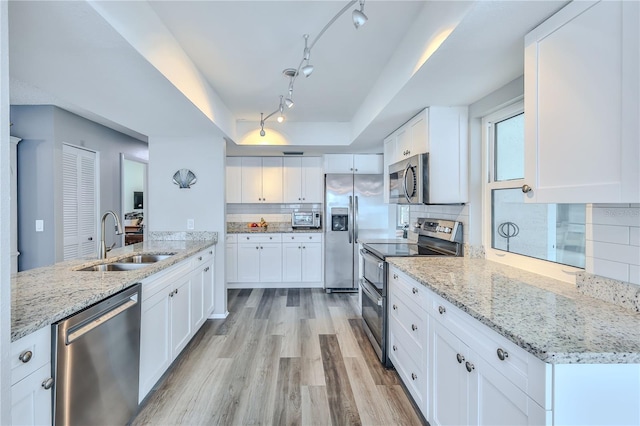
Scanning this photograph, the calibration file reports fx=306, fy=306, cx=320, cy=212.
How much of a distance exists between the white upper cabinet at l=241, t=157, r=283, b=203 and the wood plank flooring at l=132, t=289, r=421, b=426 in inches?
82.9

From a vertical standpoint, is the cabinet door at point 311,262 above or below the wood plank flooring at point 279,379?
above

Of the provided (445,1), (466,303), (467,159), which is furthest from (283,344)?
(445,1)

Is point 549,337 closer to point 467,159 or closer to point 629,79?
point 629,79

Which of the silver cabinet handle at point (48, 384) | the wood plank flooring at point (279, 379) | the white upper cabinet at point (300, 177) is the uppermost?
the white upper cabinet at point (300, 177)

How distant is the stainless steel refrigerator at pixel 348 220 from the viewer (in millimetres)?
4652

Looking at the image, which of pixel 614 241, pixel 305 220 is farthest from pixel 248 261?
pixel 614 241

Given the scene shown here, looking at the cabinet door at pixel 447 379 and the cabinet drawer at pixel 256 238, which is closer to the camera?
the cabinet door at pixel 447 379

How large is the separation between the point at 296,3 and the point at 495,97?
58.2 inches

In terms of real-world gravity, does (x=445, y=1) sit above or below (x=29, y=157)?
above

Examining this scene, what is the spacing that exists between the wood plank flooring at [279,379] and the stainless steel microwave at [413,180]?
1.42 metres

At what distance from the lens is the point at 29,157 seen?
3.46 metres

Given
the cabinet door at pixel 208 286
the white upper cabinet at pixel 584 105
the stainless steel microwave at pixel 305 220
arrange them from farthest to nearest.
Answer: the stainless steel microwave at pixel 305 220
the cabinet door at pixel 208 286
the white upper cabinet at pixel 584 105

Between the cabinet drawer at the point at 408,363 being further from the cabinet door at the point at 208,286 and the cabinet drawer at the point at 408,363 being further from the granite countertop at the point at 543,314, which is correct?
the cabinet door at the point at 208,286

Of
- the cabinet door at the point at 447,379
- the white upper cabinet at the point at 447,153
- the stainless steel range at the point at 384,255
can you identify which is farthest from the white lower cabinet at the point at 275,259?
the cabinet door at the point at 447,379
